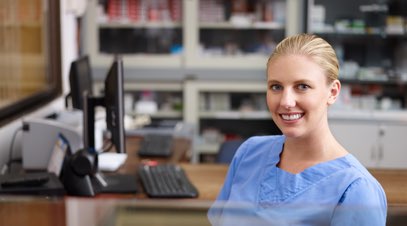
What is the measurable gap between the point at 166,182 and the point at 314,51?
1.14 metres

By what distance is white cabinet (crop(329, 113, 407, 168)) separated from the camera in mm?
5027

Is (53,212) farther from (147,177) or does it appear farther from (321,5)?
(321,5)

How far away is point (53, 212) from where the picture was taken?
82cm

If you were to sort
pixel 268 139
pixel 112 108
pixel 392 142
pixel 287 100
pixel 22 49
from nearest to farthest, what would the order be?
pixel 287 100, pixel 268 139, pixel 112 108, pixel 22 49, pixel 392 142

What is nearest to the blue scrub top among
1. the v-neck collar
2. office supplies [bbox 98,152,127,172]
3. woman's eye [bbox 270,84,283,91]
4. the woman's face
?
the v-neck collar

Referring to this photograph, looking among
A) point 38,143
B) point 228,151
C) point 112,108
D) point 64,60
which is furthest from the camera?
point 64,60

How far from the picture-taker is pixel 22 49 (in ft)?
13.4

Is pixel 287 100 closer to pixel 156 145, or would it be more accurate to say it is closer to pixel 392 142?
pixel 156 145

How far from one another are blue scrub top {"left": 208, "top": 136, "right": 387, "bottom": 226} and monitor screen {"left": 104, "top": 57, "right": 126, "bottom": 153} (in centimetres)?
64

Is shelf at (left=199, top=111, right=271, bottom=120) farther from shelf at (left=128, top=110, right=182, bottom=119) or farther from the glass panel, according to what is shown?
the glass panel

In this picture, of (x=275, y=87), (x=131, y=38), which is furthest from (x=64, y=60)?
(x=275, y=87)

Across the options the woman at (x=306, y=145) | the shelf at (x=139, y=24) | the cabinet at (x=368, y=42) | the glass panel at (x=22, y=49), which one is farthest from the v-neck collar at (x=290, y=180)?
the shelf at (x=139, y=24)

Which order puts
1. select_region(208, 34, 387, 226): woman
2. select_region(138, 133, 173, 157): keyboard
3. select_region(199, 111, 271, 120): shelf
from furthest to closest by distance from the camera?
select_region(199, 111, 271, 120): shelf < select_region(138, 133, 173, 157): keyboard < select_region(208, 34, 387, 226): woman

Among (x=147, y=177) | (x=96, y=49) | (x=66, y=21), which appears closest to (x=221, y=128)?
(x=96, y=49)
